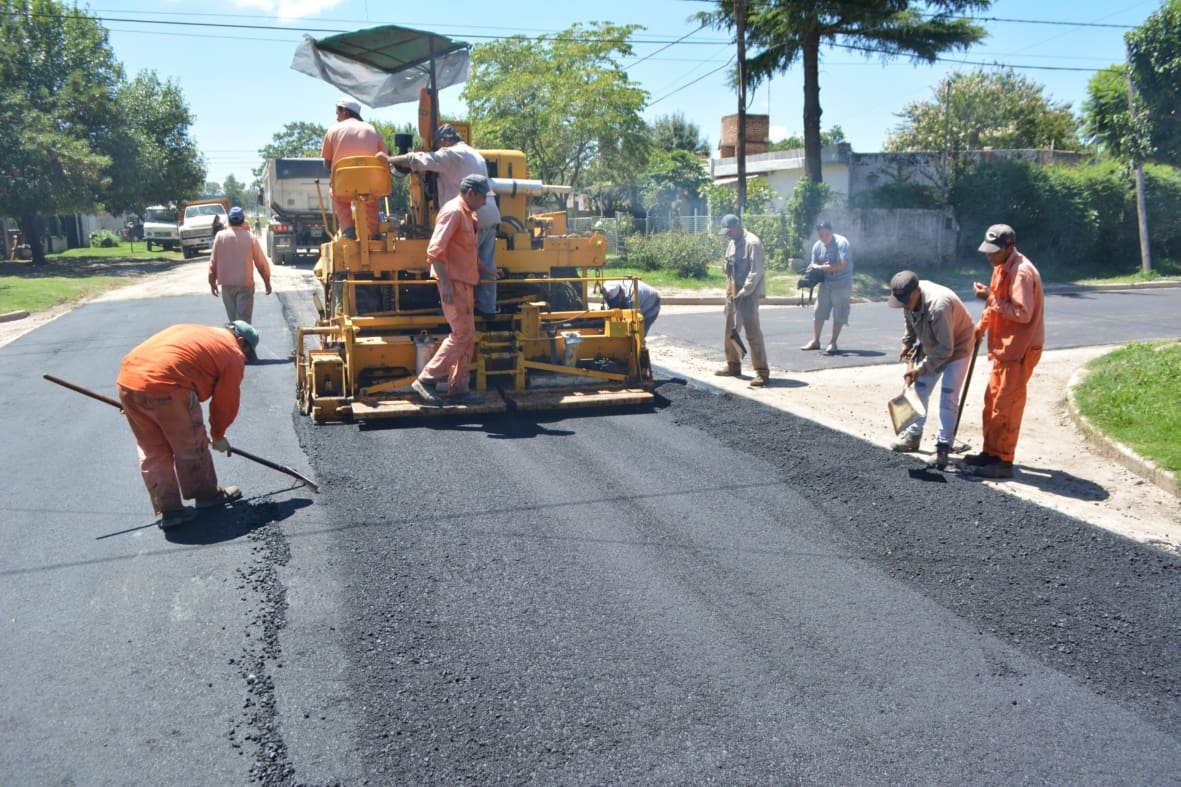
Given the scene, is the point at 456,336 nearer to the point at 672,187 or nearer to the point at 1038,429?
the point at 1038,429

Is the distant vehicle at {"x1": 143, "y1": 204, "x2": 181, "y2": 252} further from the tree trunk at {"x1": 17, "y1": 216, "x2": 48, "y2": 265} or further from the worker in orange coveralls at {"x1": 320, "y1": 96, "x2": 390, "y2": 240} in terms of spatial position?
the worker in orange coveralls at {"x1": 320, "y1": 96, "x2": 390, "y2": 240}

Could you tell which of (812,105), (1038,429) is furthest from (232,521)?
(812,105)

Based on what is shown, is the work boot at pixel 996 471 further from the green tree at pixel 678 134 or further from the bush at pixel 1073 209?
the green tree at pixel 678 134

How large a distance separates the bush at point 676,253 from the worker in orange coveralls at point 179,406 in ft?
57.3

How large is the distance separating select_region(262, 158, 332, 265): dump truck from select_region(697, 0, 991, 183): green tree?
12.0 meters

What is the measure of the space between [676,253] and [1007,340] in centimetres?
1687

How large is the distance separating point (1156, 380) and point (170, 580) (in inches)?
315

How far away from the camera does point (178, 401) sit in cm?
521

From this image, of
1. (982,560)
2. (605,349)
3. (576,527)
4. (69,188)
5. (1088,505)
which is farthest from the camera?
(69,188)

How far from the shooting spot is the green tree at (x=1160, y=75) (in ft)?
49.7

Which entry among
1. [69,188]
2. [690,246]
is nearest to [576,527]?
[690,246]

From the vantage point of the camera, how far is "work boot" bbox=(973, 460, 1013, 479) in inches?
241

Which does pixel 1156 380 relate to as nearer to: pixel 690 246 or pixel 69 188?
pixel 690 246

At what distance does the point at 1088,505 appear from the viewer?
568 cm
